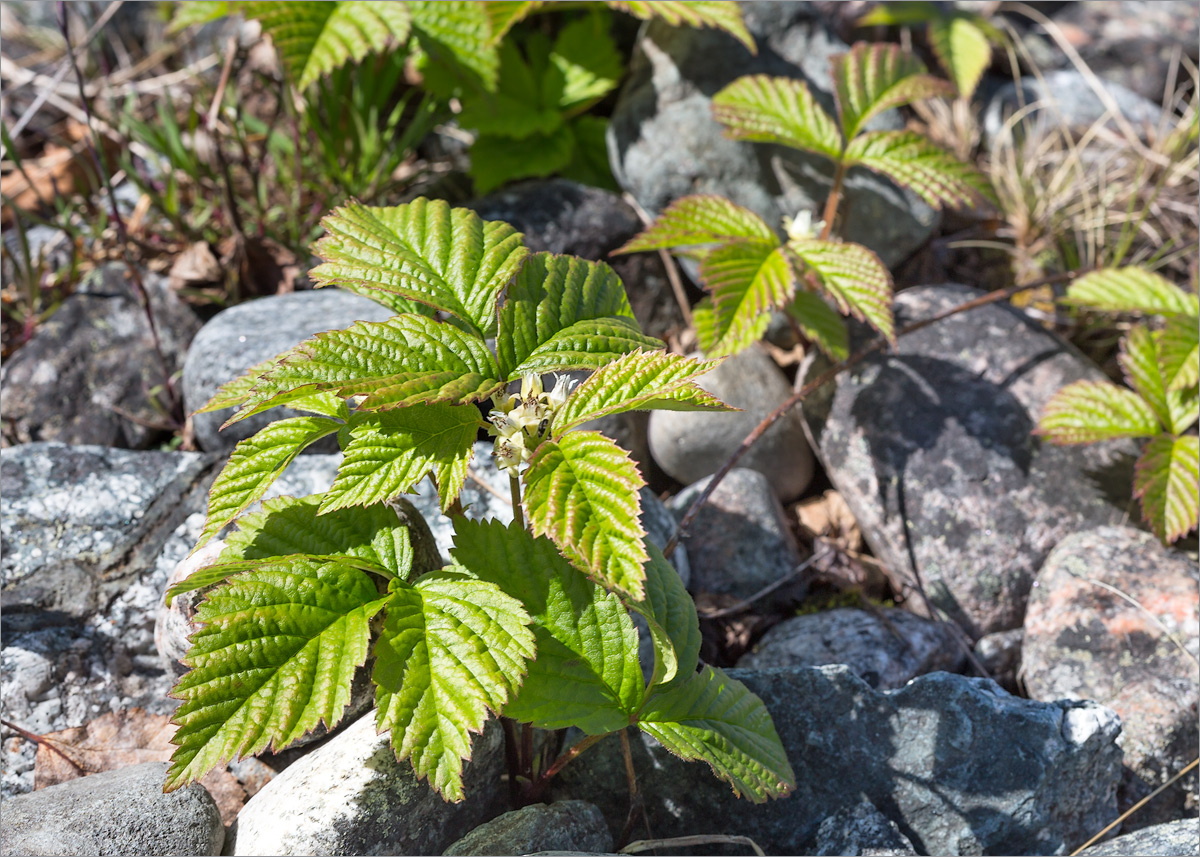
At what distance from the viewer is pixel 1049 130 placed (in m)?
3.95

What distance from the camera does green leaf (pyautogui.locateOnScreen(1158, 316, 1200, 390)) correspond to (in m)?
2.58

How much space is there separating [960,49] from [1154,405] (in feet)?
6.07

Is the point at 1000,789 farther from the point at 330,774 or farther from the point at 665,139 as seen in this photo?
Answer: the point at 665,139

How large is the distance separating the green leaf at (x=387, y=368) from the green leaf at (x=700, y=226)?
1046 millimetres

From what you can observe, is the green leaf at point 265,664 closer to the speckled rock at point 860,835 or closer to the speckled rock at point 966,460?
the speckled rock at point 860,835

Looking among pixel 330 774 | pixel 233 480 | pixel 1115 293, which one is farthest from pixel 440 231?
pixel 1115 293

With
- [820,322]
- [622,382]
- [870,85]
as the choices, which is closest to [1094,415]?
[820,322]

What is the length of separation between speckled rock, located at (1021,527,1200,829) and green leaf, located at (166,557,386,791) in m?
1.87

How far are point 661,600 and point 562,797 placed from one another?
1.76ft

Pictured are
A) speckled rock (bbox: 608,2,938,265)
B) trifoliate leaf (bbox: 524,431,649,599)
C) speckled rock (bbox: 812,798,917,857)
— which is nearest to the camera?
trifoliate leaf (bbox: 524,431,649,599)

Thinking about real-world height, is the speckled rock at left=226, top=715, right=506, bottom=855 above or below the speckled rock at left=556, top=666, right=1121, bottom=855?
above

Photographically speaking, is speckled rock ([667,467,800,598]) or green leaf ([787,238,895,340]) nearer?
green leaf ([787,238,895,340])

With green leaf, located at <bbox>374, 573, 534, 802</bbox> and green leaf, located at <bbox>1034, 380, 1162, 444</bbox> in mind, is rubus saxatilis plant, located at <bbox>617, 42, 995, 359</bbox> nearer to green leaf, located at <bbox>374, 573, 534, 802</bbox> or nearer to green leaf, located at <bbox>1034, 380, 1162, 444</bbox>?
green leaf, located at <bbox>1034, 380, 1162, 444</bbox>

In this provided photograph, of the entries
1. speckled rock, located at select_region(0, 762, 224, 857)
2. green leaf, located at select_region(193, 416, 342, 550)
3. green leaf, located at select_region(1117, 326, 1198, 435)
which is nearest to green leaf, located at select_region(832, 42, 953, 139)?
green leaf, located at select_region(1117, 326, 1198, 435)
